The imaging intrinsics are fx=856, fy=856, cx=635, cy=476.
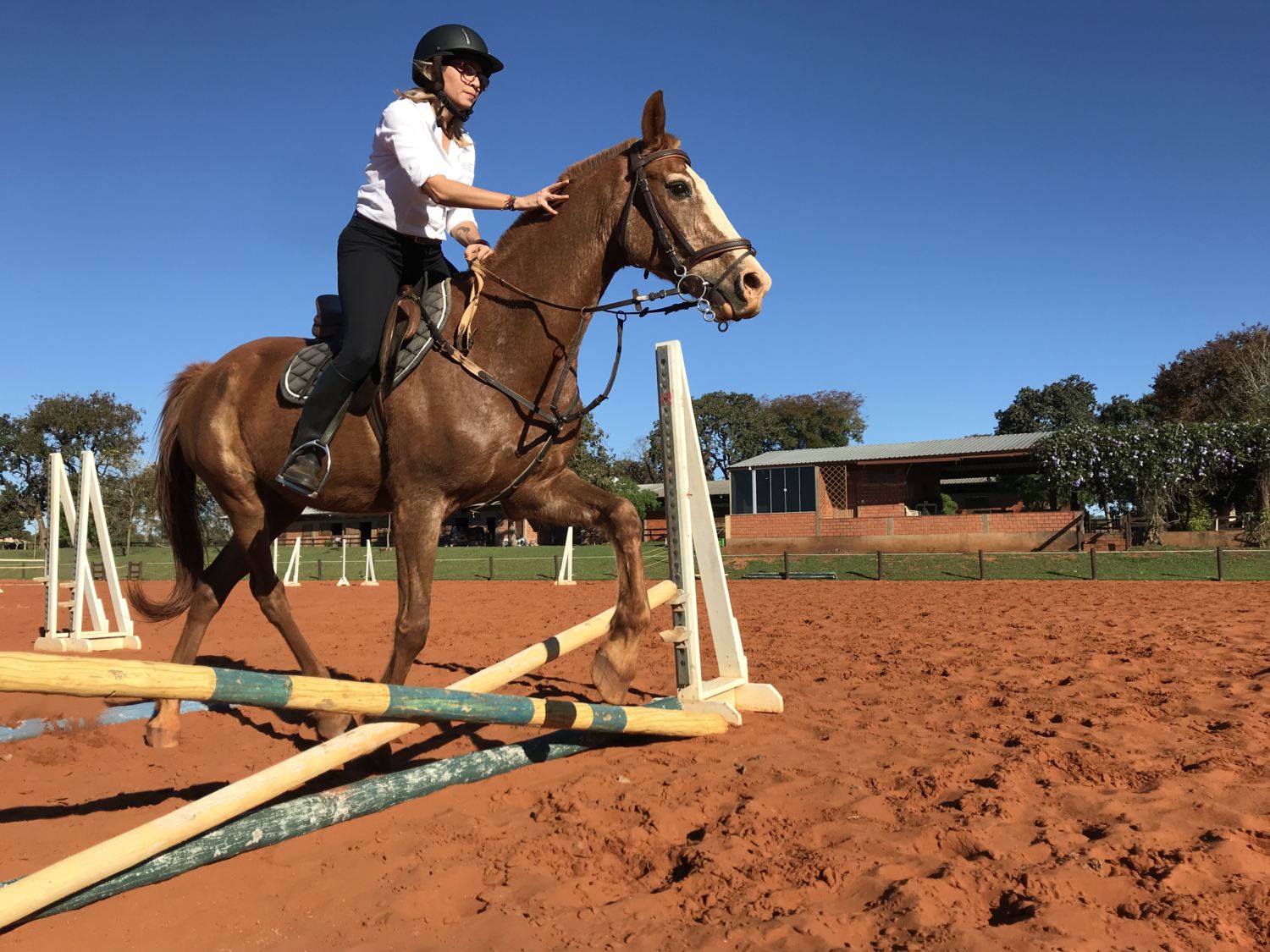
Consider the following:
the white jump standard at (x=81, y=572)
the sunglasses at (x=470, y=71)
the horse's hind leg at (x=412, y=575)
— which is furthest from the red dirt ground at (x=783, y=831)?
the white jump standard at (x=81, y=572)

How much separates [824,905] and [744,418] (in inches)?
3169

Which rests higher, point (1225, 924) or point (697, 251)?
point (697, 251)

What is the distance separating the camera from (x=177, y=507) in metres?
6.09

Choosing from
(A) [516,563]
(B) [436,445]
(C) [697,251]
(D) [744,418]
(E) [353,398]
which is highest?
(D) [744,418]

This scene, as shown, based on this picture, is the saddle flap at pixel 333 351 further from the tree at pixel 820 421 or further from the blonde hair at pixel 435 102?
the tree at pixel 820 421

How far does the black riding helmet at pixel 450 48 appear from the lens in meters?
4.22

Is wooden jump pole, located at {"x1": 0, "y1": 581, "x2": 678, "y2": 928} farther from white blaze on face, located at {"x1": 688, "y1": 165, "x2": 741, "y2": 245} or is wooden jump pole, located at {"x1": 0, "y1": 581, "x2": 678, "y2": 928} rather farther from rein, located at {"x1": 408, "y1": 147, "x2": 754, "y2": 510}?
white blaze on face, located at {"x1": 688, "y1": 165, "x2": 741, "y2": 245}

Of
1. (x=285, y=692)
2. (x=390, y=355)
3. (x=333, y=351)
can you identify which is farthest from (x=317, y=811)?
(x=333, y=351)

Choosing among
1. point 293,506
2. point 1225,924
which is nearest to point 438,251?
point 293,506

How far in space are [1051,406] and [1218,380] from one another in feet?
84.1

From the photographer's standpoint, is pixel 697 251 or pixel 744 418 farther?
pixel 744 418

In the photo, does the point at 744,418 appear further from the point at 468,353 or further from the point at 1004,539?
the point at 468,353

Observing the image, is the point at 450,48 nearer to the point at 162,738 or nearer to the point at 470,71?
the point at 470,71

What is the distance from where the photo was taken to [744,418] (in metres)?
82.2
